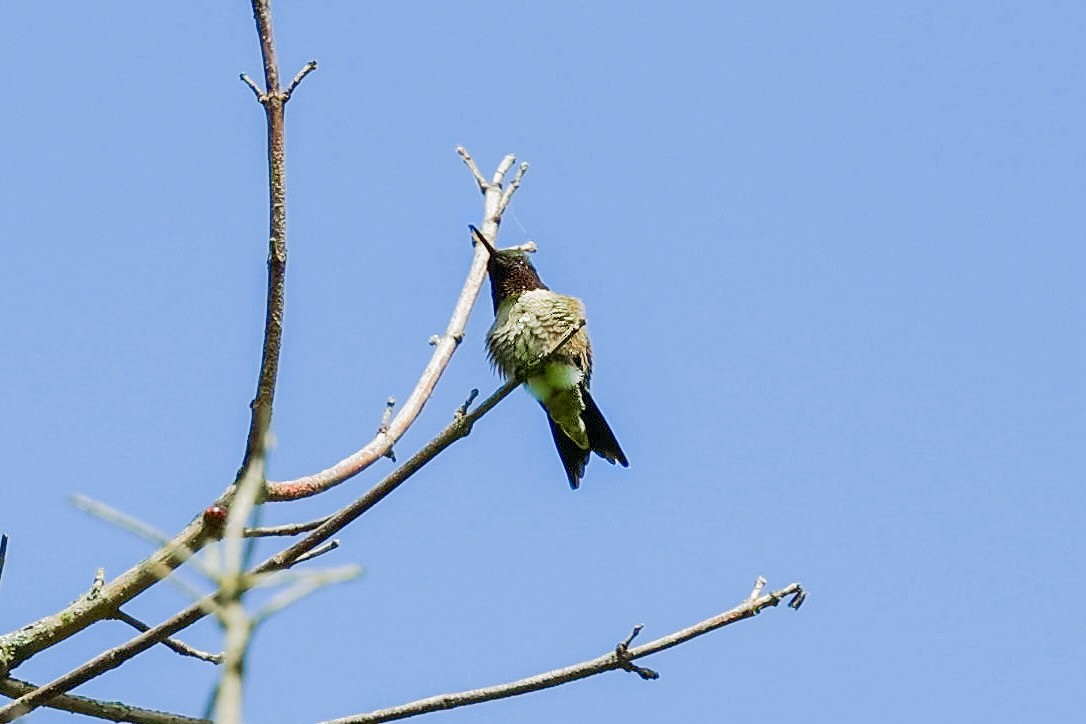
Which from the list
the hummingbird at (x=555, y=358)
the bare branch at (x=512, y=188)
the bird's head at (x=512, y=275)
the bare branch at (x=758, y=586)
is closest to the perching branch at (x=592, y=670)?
the bare branch at (x=758, y=586)

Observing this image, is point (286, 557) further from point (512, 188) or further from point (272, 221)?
point (512, 188)

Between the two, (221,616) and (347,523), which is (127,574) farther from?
(221,616)

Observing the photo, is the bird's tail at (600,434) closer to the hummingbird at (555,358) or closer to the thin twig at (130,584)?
the hummingbird at (555,358)

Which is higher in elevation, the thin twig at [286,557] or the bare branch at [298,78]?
the bare branch at [298,78]

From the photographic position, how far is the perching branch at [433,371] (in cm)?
281

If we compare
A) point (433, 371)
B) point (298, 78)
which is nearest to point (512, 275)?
point (433, 371)

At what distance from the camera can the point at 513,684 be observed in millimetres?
2479

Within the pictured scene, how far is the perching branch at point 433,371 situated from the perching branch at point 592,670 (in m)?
0.57

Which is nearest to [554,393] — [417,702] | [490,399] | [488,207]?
[488,207]

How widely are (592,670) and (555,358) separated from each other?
4.32 meters

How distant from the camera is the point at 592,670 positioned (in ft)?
8.52

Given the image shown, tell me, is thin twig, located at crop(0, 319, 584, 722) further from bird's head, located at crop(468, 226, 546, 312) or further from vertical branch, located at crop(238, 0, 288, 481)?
bird's head, located at crop(468, 226, 546, 312)

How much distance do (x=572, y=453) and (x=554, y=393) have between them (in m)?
0.47

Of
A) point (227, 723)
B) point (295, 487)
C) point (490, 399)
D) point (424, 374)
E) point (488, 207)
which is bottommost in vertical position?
point (227, 723)
